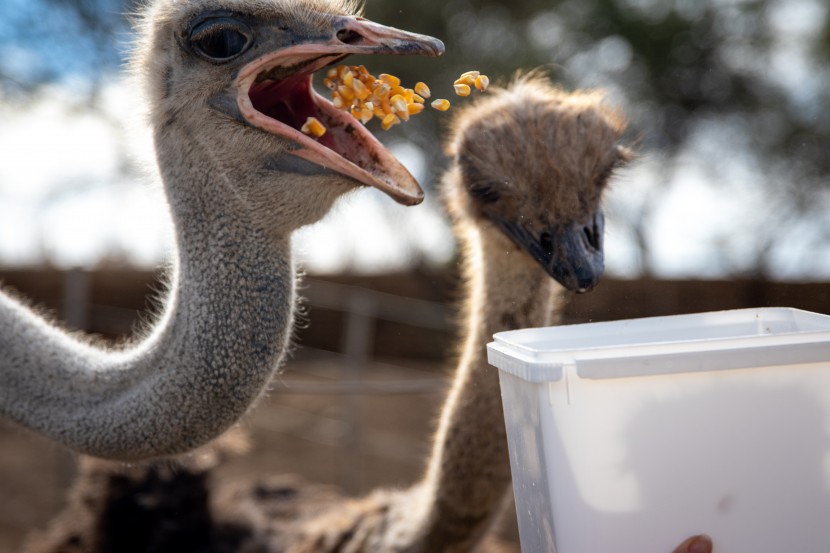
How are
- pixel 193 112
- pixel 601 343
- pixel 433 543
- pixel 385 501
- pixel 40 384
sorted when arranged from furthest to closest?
pixel 385 501 → pixel 433 543 → pixel 40 384 → pixel 193 112 → pixel 601 343

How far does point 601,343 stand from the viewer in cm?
176

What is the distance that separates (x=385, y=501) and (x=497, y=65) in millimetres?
5727

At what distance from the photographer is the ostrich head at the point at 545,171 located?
6.91 ft

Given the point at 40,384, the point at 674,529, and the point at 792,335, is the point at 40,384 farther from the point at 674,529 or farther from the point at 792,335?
the point at 792,335

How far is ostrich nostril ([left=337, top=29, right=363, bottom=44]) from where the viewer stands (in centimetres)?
177

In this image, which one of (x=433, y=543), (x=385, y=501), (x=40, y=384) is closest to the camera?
(x=40, y=384)

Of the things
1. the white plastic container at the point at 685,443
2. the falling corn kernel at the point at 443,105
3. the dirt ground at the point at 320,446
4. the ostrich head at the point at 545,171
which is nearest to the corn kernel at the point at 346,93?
the falling corn kernel at the point at 443,105

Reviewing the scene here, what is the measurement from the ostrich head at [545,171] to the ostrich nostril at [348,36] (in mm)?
612

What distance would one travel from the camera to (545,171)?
2203 mm

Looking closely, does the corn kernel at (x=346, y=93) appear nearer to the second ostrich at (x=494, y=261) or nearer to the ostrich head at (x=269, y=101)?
the ostrich head at (x=269, y=101)

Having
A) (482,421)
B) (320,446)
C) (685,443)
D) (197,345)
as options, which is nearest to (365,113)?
(197,345)

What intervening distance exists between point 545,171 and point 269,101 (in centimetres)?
63

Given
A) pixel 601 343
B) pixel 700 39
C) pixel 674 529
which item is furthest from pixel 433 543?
pixel 700 39

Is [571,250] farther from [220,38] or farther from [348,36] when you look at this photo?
[220,38]
